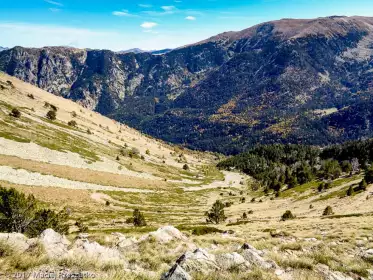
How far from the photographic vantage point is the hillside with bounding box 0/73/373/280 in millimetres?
14555

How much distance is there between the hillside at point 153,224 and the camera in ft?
47.8

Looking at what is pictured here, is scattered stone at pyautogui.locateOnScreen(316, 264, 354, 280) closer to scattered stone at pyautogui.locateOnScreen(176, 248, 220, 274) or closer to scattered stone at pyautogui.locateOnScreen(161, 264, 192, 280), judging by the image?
scattered stone at pyautogui.locateOnScreen(176, 248, 220, 274)

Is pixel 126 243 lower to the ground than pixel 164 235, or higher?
higher

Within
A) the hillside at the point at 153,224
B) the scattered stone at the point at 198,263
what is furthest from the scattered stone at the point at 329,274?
the scattered stone at the point at 198,263

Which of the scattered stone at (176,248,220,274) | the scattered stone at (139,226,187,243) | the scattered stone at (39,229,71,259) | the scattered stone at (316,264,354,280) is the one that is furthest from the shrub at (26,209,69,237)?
the scattered stone at (316,264,354,280)

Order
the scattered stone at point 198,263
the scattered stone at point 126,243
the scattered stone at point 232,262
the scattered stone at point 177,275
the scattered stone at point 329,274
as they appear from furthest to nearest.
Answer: the scattered stone at point 126,243, the scattered stone at point 329,274, the scattered stone at point 232,262, the scattered stone at point 198,263, the scattered stone at point 177,275

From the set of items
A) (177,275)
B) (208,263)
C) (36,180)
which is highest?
(177,275)

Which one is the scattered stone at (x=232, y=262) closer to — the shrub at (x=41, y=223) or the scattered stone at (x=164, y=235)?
the scattered stone at (x=164, y=235)

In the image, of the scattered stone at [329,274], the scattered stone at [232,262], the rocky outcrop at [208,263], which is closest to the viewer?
the rocky outcrop at [208,263]

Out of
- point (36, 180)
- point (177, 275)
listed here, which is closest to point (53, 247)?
point (177, 275)

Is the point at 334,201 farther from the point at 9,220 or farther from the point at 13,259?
the point at 13,259

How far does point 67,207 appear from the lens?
83.5m

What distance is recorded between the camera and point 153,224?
79.6 m

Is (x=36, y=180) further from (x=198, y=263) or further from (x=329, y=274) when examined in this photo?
(x=329, y=274)
